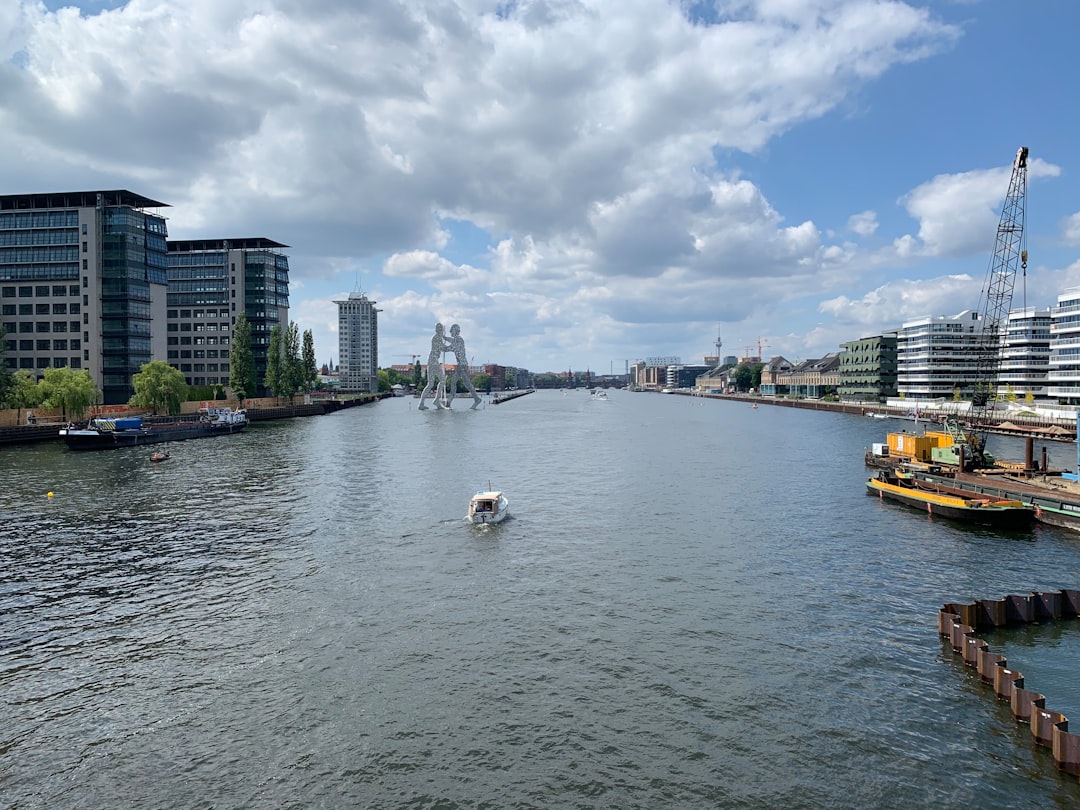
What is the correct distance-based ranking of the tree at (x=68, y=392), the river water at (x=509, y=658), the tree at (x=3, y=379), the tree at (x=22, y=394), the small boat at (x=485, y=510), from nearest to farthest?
1. the river water at (x=509, y=658)
2. the small boat at (x=485, y=510)
3. the tree at (x=3, y=379)
4. the tree at (x=22, y=394)
5. the tree at (x=68, y=392)

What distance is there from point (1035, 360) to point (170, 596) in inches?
8784

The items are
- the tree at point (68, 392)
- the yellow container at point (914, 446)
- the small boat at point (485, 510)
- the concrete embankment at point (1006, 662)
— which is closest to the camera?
the concrete embankment at point (1006, 662)

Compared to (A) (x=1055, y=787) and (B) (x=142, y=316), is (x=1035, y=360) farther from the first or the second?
(B) (x=142, y=316)

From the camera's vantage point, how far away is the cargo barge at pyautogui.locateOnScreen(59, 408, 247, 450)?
4429 inches

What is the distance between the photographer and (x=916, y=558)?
50.3 meters

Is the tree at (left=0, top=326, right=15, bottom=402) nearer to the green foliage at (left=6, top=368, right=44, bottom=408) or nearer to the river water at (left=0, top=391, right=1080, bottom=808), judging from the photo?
the green foliage at (left=6, top=368, right=44, bottom=408)

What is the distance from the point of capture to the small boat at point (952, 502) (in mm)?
59562

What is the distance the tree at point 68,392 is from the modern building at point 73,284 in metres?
32.8

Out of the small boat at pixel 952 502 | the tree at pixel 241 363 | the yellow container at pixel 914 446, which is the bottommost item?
the small boat at pixel 952 502

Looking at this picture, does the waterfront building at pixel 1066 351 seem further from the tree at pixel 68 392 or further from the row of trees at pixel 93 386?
the tree at pixel 68 392

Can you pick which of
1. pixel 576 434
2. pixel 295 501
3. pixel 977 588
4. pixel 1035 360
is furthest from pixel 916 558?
pixel 1035 360

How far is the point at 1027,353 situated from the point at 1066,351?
88.6 feet

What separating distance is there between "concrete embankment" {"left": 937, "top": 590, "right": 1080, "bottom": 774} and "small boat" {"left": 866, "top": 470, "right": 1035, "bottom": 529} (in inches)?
1002

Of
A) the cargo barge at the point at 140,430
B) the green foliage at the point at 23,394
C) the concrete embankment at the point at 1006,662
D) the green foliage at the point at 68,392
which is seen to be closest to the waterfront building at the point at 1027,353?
the concrete embankment at the point at 1006,662
